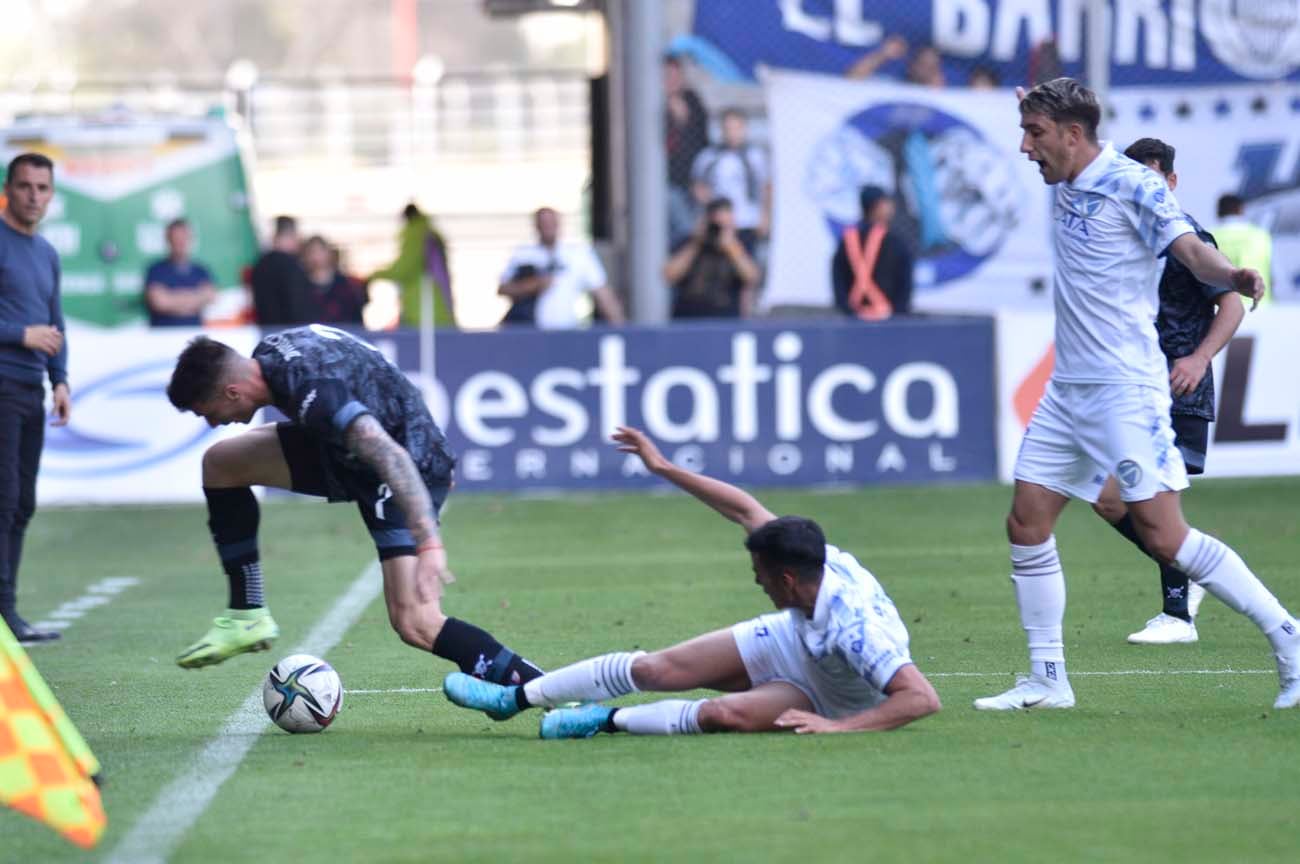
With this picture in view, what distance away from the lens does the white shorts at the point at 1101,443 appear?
7496 millimetres

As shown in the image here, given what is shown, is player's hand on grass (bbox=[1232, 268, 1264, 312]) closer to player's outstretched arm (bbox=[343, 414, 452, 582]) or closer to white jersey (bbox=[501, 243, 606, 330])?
player's outstretched arm (bbox=[343, 414, 452, 582])

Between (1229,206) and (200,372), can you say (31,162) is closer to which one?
(200,372)

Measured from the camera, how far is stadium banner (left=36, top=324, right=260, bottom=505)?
17.0m

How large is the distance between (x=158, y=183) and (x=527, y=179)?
1399cm

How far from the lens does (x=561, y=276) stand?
732 inches

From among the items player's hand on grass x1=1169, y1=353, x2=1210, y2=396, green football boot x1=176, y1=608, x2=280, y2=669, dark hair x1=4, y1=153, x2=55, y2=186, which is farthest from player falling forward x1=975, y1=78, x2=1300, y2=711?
dark hair x1=4, y1=153, x2=55, y2=186

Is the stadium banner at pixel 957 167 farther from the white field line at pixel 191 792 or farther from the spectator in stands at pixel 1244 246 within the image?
the white field line at pixel 191 792

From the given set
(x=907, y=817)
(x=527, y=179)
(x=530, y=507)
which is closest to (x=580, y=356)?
(x=530, y=507)

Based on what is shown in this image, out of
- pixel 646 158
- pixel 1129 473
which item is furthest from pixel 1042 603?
pixel 646 158

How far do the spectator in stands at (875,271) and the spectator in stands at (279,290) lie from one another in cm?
445

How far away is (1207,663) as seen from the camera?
29.5 ft

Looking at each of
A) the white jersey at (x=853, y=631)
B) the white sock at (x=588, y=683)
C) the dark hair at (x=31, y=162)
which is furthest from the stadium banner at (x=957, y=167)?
the white jersey at (x=853, y=631)

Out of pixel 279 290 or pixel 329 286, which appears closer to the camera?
pixel 279 290

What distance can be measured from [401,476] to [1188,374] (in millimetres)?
2935
